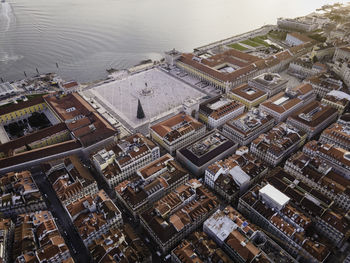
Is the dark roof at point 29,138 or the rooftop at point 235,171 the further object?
the dark roof at point 29,138

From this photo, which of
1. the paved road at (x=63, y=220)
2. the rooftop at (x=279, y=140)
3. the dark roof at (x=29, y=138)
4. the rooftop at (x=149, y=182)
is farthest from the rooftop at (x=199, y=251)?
the dark roof at (x=29, y=138)

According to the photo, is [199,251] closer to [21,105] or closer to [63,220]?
[63,220]

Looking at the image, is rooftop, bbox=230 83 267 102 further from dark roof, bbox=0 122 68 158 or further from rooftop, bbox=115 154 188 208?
dark roof, bbox=0 122 68 158

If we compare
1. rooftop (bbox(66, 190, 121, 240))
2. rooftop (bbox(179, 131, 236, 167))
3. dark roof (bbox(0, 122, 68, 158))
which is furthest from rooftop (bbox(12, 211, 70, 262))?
rooftop (bbox(179, 131, 236, 167))

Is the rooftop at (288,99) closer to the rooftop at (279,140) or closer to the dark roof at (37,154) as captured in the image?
the rooftop at (279,140)

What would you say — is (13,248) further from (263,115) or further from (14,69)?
(14,69)

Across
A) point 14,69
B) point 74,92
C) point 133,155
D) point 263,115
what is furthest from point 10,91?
point 263,115

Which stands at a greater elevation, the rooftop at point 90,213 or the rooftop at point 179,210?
the rooftop at point 90,213
